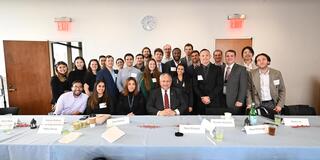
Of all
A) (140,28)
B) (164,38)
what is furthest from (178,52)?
(140,28)

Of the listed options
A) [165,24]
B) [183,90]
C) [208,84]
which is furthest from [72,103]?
[165,24]

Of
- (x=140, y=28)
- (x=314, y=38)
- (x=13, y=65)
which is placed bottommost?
(x=13, y=65)

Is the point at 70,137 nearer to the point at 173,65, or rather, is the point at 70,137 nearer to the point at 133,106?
the point at 133,106

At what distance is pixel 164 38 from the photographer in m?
4.39

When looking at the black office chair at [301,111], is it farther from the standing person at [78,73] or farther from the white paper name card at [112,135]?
the standing person at [78,73]

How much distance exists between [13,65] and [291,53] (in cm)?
597

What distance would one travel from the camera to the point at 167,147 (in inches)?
56.1

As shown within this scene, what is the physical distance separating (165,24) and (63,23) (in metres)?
2.17

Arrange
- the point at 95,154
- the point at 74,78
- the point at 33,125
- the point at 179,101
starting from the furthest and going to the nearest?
the point at 74,78 → the point at 179,101 → the point at 33,125 → the point at 95,154

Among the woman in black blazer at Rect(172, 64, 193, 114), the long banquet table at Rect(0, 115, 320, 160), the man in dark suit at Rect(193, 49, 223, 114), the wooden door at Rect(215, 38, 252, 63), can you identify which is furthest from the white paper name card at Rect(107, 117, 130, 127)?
the wooden door at Rect(215, 38, 252, 63)

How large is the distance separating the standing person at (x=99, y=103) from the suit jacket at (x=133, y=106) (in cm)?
11

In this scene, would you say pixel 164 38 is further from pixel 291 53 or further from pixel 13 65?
pixel 13 65

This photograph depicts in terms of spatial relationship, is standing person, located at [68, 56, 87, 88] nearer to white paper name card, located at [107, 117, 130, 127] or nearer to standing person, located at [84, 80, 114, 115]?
standing person, located at [84, 80, 114, 115]

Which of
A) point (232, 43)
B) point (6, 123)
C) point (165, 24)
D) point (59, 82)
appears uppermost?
point (165, 24)
